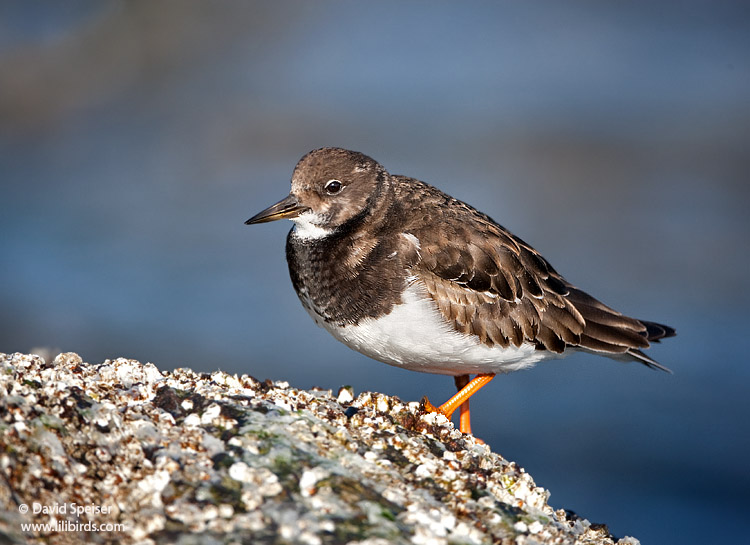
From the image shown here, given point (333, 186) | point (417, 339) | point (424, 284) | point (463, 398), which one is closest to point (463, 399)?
point (463, 398)

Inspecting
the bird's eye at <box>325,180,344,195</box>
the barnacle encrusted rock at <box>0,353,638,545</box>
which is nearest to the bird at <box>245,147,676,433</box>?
the bird's eye at <box>325,180,344,195</box>

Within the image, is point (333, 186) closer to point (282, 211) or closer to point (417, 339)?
point (282, 211)

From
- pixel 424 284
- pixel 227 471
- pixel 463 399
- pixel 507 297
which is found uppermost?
pixel 507 297

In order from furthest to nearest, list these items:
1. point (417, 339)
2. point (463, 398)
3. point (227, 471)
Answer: point (463, 398)
point (417, 339)
point (227, 471)

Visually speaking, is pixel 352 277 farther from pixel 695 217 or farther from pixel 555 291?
pixel 695 217

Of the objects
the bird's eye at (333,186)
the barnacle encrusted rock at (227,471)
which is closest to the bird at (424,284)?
the bird's eye at (333,186)

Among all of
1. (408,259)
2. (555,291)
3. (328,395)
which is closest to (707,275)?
(555,291)
